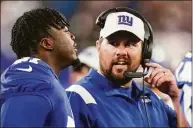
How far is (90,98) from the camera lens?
110cm

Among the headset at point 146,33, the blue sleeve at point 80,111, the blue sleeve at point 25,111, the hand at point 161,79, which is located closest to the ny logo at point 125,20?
the headset at point 146,33

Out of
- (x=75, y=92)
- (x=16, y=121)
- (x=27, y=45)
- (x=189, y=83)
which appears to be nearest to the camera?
(x=16, y=121)

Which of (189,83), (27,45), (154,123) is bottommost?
(154,123)

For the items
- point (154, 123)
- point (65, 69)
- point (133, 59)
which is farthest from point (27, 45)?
point (154, 123)

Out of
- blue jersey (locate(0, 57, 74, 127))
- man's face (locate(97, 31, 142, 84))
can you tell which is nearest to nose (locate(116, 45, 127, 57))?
man's face (locate(97, 31, 142, 84))

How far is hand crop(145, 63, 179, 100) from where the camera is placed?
3.76ft

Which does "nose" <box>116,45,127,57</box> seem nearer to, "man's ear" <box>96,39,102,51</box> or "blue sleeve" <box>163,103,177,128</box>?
"man's ear" <box>96,39,102,51</box>

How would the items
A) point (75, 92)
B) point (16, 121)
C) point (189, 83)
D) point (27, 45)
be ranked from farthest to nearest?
point (189, 83)
point (75, 92)
point (27, 45)
point (16, 121)

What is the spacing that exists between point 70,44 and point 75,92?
13cm

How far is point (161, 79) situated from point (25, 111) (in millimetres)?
444

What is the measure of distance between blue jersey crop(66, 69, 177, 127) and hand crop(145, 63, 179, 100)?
31mm

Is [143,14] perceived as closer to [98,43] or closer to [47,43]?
[98,43]

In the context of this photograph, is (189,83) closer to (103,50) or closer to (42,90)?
(103,50)

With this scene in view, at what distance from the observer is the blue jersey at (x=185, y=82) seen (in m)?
1.19
